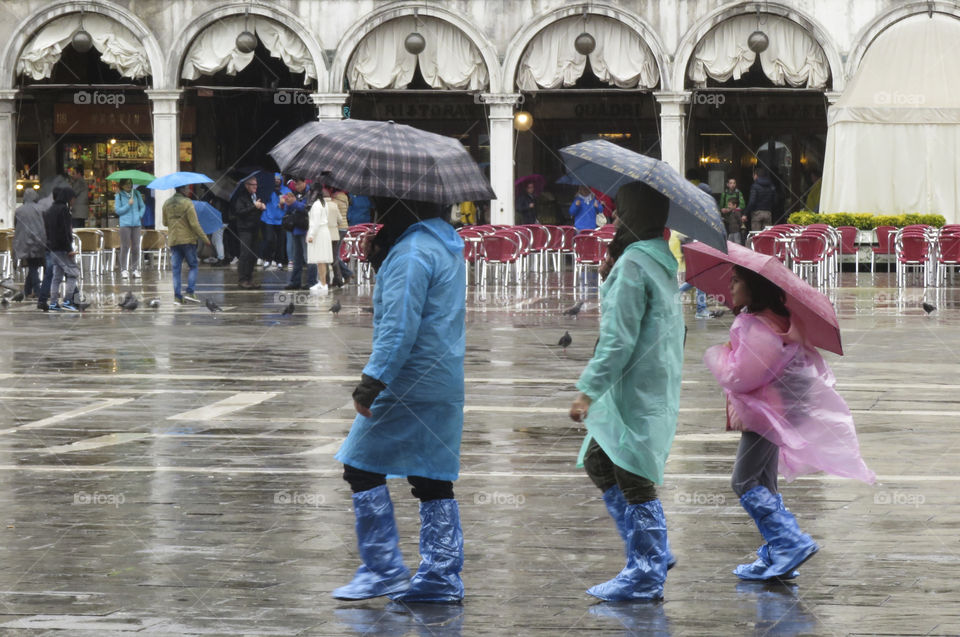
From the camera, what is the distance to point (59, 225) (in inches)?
752

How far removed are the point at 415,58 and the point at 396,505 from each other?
24339 mm

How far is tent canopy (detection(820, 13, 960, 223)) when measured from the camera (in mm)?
27062

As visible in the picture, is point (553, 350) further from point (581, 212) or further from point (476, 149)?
point (476, 149)

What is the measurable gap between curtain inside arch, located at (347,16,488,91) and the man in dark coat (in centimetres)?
566

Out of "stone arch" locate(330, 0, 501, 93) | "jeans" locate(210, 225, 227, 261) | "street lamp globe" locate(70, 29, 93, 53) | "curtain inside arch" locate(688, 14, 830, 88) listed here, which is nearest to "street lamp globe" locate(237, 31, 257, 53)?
"stone arch" locate(330, 0, 501, 93)

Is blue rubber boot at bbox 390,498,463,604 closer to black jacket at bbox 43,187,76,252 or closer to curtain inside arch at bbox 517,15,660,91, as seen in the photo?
black jacket at bbox 43,187,76,252

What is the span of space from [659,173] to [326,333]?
10943 mm

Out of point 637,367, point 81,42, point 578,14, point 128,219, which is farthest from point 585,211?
point 637,367

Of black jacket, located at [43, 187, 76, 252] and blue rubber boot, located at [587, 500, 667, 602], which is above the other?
black jacket, located at [43, 187, 76, 252]

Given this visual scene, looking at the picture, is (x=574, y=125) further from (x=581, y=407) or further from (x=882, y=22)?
(x=581, y=407)

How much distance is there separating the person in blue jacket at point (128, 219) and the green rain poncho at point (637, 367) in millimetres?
21876

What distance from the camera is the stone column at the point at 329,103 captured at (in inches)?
1231

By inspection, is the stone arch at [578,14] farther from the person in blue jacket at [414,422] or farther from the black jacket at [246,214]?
the person in blue jacket at [414,422]

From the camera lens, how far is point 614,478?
232 inches
